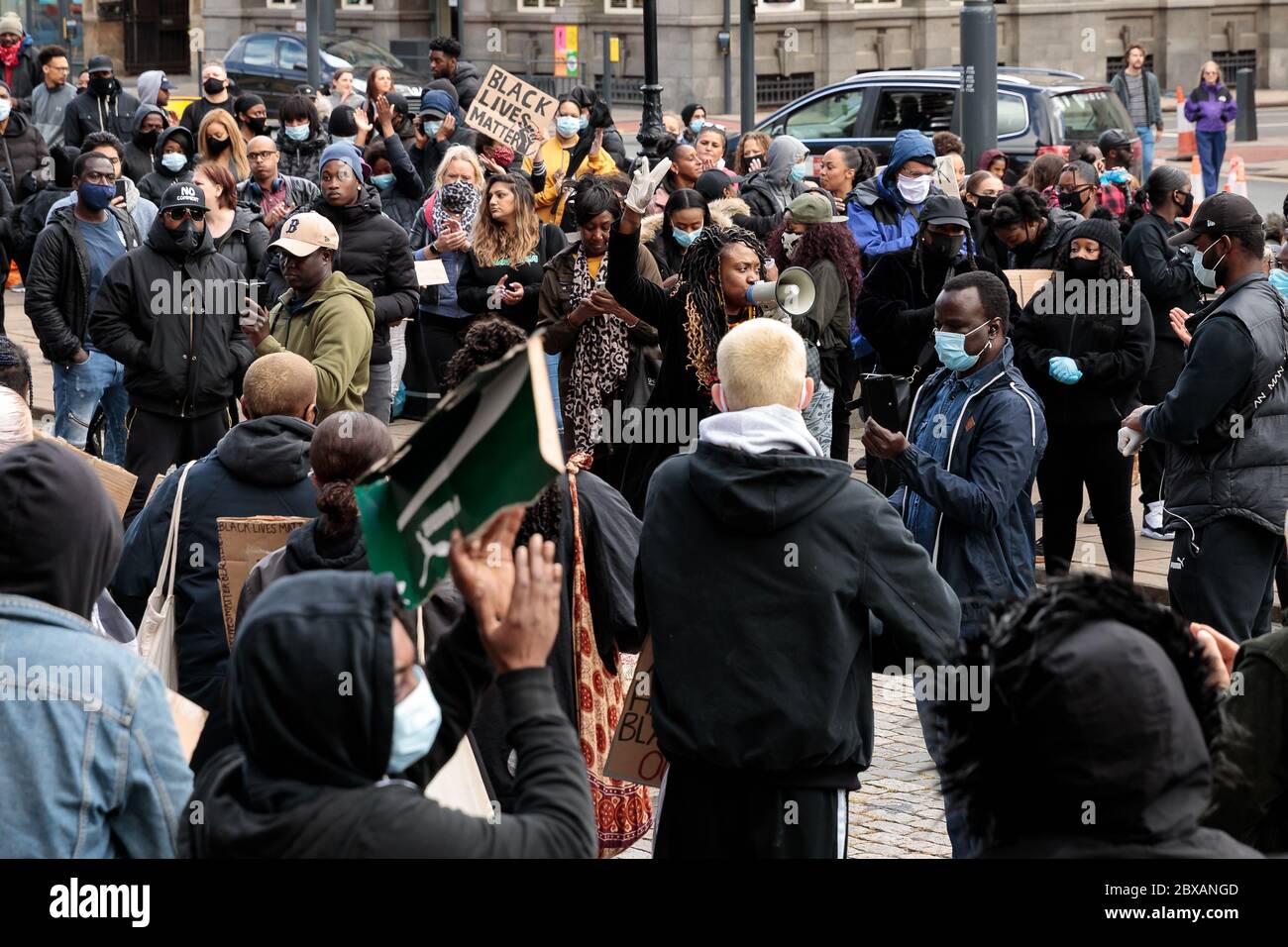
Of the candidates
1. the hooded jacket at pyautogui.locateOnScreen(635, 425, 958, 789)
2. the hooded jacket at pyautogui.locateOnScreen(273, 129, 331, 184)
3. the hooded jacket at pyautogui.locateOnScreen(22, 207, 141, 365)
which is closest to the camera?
the hooded jacket at pyautogui.locateOnScreen(635, 425, 958, 789)

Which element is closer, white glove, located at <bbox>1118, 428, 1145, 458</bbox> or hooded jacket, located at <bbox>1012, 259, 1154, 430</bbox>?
white glove, located at <bbox>1118, 428, 1145, 458</bbox>

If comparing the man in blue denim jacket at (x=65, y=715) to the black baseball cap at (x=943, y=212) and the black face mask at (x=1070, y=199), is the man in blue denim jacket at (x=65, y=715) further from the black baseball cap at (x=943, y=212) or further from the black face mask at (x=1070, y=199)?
the black face mask at (x=1070, y=199)

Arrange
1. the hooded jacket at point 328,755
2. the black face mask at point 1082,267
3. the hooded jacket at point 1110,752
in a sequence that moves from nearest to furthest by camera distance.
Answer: the hooded jacket at point 1110,752, the hooded jacket at point 328,755, the black face mask at point 1082,267

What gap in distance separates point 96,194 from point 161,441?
210 cm

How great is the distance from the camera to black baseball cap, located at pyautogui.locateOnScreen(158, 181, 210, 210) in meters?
8.43

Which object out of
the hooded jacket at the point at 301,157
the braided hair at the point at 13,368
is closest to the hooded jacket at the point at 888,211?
the braided hair at the point at 13,368

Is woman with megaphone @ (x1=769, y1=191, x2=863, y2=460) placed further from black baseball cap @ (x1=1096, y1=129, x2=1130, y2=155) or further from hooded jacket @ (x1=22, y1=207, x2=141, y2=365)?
black baseball cap @ (x1=1096, y1=129, x2=1130, y2=155)

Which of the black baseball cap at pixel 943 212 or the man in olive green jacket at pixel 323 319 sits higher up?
the black baseball cap at pixel 943 212

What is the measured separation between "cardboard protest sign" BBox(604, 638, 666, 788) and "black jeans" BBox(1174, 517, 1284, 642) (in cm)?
234

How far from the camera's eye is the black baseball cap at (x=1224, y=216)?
20.7 ft

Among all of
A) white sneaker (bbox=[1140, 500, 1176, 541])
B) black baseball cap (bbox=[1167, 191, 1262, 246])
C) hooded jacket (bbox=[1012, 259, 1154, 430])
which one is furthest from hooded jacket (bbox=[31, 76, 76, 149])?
black baseball cap (bbox=[1167, 191, 1262, 246])

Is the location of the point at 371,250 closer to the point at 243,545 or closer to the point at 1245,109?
the point at 243,545

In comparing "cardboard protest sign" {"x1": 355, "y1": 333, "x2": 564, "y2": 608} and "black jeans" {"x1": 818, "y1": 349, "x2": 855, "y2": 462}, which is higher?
"cardboard protest sign" {"x1": 355, "y1": 333, "x2": 564, "y2": 608}

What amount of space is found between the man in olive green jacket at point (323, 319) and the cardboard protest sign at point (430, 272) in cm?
241
